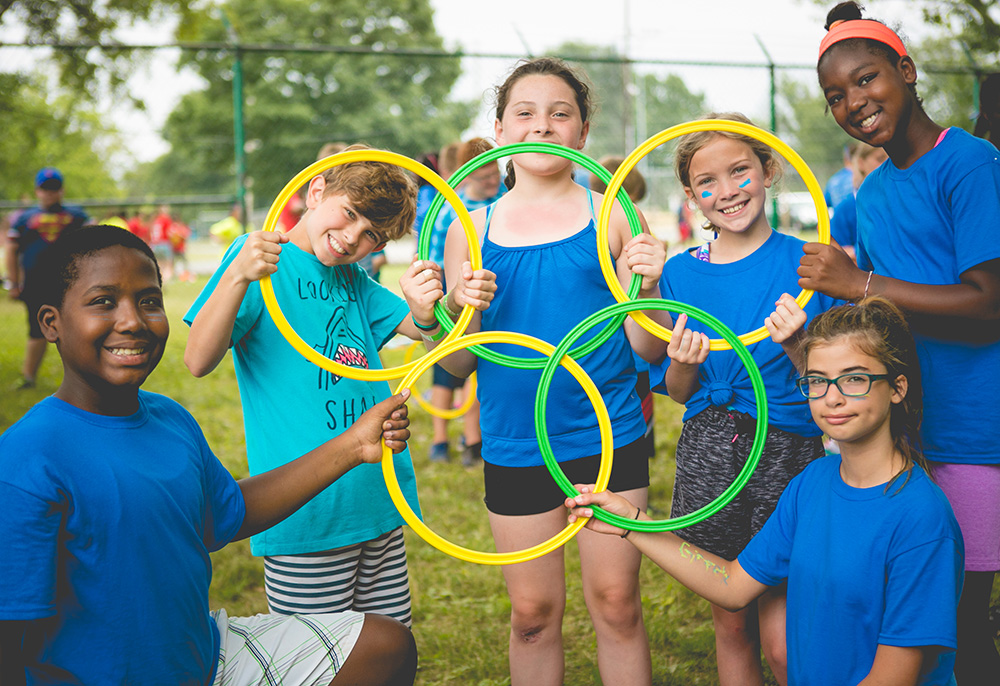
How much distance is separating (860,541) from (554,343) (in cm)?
106

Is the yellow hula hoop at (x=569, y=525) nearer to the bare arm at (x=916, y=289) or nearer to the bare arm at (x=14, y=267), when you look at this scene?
the bare arm at (x=916, y=289)

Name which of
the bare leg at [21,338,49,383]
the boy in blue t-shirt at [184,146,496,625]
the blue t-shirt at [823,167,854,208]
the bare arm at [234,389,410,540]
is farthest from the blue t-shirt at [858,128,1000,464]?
the bare leg at [21,338,49,383]

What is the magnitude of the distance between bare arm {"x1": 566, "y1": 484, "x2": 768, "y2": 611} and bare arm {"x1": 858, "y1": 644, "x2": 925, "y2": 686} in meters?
0.39

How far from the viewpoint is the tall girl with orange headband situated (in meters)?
2.34

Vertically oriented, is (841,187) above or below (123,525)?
above

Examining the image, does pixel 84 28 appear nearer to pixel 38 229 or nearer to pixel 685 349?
pixel 38 229

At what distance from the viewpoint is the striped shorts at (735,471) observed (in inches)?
101

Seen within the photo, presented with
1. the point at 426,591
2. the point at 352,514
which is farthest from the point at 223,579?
the point at 352,514

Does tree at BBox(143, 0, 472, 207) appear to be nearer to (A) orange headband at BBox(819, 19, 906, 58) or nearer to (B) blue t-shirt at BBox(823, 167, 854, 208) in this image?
(B) blue t-shirt at BBox(823, 167, 854, 208)

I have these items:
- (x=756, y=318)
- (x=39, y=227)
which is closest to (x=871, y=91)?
(x=756, y=318)

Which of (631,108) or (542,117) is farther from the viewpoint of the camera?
(631,108)

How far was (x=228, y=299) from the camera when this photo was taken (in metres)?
2.39

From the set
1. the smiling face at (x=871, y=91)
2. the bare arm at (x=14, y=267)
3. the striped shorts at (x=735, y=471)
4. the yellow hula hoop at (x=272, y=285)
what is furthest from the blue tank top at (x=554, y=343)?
the bare arm at (x=14, y=267)

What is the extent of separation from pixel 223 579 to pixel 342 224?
2.73 m
